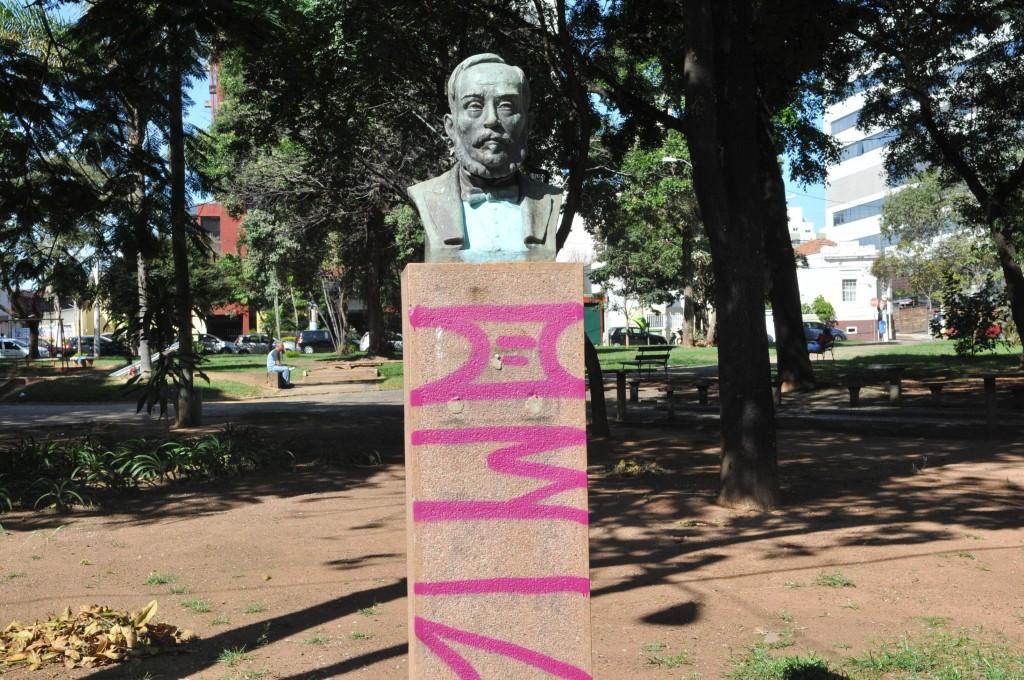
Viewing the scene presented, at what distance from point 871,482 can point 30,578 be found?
7660mm

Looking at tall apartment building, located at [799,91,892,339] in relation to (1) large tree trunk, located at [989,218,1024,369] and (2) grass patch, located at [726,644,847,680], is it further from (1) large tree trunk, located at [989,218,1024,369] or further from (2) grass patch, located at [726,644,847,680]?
(2) grass patch, located at [726,644,847,680]

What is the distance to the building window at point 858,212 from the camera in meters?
83.8

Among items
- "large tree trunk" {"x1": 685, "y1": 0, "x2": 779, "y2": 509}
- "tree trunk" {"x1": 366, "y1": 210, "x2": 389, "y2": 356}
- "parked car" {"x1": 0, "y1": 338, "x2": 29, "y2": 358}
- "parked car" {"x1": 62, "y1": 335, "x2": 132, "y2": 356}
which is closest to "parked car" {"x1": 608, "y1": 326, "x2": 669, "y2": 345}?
"tree trunk" {"x1": 366, "y1": 210, "x2": 389, "y2": 356}

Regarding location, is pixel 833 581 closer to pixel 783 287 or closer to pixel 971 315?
pixel 783 287

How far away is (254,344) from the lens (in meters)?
55.7

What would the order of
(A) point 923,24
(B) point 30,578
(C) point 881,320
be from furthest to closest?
1. (C) point 881,320
2. (A) point 923,24
3. (B) point 30,578

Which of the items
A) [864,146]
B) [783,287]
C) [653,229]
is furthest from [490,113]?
[864,146]

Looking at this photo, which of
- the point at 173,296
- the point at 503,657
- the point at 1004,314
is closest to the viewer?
the point at 503,657

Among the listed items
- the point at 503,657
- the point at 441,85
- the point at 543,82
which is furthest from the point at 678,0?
the point at 503,657

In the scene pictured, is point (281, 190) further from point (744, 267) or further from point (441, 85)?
point (744, 267)

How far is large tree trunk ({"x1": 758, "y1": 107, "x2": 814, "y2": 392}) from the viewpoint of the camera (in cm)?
2011

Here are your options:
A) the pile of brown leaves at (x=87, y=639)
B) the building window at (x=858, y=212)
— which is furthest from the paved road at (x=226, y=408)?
the building window at (x=858, y=212)

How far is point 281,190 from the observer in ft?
96.1

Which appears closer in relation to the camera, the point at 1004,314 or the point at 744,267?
the point at 744,267
